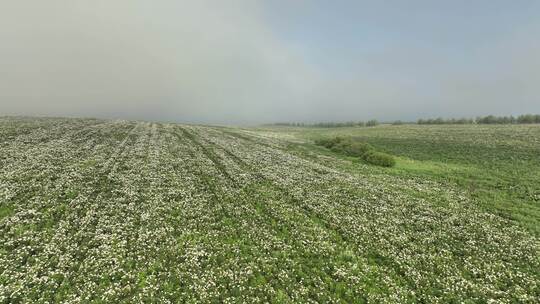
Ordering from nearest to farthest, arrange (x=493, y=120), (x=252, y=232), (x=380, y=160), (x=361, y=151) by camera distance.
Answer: (x=252, y=232) → (x=380, y=160) → (x=361, y=151) → (x=493, y=120)

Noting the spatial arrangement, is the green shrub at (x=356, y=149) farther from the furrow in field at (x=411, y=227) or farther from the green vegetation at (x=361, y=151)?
the furrow in field at (x=411, y=227)

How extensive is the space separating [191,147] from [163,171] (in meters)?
16.3

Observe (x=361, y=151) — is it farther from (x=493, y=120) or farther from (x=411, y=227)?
(x=493, y=120)

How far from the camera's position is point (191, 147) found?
4925 cm

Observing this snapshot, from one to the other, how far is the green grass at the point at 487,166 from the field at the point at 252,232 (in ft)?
1.33

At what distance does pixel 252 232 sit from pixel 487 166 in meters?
40.9

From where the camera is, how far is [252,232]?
66.4ft

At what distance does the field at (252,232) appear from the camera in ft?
48.0

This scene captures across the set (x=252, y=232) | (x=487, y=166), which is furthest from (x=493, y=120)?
(x=252, y=232)

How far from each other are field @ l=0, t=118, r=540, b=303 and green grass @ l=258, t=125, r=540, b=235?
1.33 ft

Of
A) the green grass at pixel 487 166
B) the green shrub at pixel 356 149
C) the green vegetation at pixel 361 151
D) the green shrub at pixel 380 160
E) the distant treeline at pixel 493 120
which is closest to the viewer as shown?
the green grass at pixel 487 166

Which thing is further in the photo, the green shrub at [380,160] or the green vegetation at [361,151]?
the green vegetation at [361,151]

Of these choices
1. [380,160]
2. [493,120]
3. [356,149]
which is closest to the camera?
[380,160]

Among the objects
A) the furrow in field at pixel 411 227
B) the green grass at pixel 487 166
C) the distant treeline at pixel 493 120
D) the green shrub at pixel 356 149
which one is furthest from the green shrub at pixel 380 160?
the distant treeline at pixel 493 120
